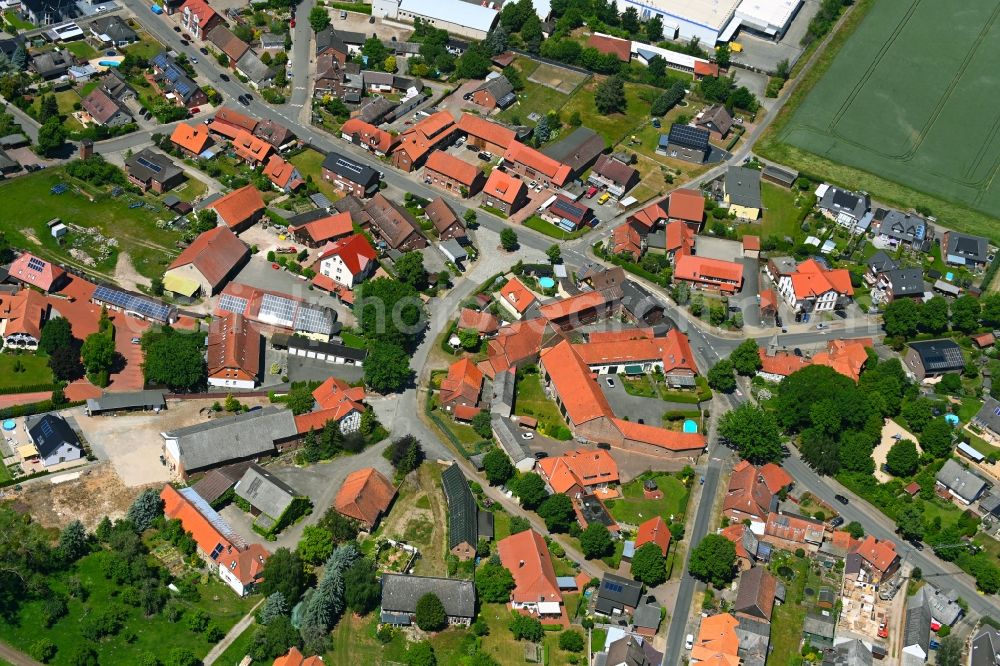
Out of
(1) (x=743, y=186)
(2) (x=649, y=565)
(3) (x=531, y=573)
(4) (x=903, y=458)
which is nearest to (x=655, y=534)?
(2) (x=649, y=565)

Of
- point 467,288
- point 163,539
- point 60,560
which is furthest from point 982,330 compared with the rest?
point 60,560

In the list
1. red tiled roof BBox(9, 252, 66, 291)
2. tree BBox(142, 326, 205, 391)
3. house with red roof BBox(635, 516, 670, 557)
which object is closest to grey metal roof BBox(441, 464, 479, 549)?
house with red roof BBox(635, 516, 670, 557)

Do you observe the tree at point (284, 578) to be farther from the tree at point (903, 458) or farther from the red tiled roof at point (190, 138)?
the red tiled roof at point (190, 138)

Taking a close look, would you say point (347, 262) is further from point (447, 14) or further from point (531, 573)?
point (447, 14)

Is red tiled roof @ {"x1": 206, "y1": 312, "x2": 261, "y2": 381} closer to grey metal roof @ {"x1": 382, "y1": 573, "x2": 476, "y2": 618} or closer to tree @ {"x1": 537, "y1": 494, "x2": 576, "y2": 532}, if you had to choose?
grey metal roof @ {"x1": 382, "y1": 573, "x2": 476, "y2": 618}

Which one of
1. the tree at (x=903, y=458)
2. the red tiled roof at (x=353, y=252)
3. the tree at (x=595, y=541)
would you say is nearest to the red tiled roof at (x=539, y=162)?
the red tiled roof at (x=353, y=252)
